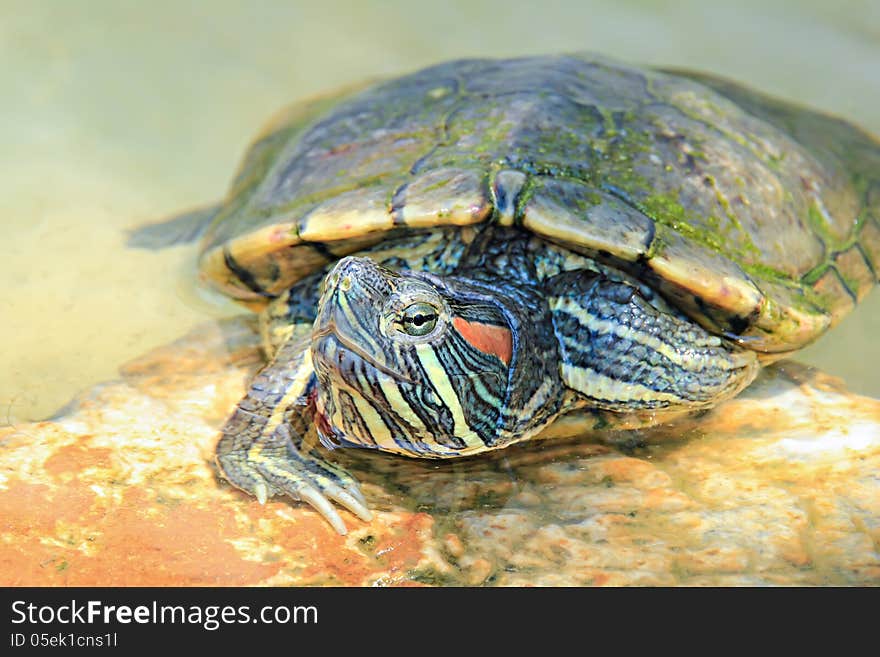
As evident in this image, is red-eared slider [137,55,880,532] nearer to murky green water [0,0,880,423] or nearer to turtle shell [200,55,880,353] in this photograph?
turtle shell [200,55,880,353]

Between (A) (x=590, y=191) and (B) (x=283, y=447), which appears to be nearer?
(B) (x=283, y=447)

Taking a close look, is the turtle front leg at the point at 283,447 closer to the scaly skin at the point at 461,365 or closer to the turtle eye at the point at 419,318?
the scaly skin at the point at 461,365

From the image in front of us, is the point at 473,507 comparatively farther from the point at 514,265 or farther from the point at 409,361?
the point at 514,265

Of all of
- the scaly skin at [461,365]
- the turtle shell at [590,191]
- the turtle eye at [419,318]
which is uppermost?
the turtle shell at [590,191]

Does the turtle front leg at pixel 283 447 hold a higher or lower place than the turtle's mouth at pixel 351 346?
lower

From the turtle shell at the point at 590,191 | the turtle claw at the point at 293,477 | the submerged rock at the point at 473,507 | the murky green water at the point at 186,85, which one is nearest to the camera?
the submerged rock at the point at 473,507

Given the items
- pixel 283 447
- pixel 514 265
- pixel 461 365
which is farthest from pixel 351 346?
pixel 514 265

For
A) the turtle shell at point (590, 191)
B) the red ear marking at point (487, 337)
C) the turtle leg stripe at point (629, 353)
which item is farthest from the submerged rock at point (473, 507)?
the turtle shell at point (590, 191)

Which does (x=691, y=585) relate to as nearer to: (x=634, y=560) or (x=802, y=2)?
(x=634, y=560)
